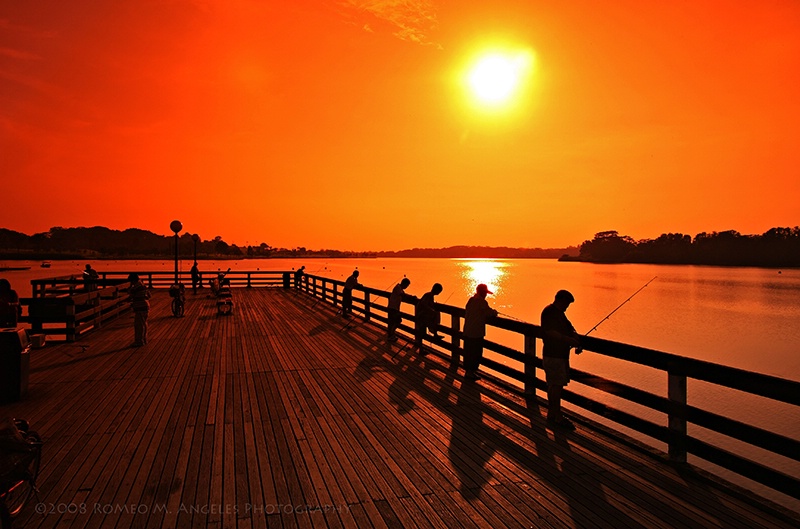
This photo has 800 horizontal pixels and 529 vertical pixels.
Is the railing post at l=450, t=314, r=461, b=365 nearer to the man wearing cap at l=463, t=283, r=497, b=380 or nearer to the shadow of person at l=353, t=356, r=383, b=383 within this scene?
the man wearing cap at l=463, t=283, r=497, b=380

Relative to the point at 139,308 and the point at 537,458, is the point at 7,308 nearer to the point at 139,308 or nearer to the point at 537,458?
the point at 139,308

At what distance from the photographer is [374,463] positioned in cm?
570

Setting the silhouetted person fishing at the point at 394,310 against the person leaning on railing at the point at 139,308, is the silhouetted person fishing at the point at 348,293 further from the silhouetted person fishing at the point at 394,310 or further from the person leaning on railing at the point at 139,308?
the person leaning on railing at the point at 139,308

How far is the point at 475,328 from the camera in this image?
30.8ft

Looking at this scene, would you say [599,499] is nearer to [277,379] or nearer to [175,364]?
[277,379]

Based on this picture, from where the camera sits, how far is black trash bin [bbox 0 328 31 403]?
25.8 feet

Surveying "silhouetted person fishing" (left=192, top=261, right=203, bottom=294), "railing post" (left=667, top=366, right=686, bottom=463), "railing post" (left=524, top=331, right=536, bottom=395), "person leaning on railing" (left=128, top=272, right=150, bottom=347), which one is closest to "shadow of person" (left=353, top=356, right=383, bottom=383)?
"railing post" (left=524, top=331, right=536, bottom=395)

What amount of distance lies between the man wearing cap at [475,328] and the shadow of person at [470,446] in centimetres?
115

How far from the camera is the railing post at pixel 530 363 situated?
26.4 ft

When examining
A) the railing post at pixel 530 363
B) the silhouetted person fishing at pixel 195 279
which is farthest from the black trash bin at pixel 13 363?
the silhouetted person fishing at pixel 195 279

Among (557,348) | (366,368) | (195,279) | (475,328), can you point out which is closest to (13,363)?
(366,368)

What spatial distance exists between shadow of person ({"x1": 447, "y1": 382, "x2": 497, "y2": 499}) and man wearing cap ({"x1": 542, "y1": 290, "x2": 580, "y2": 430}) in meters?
1.00

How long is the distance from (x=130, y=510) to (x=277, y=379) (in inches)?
207

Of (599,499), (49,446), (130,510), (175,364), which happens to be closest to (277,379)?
(175,364)
